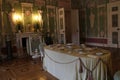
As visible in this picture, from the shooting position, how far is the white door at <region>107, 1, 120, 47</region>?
7088 millimetres

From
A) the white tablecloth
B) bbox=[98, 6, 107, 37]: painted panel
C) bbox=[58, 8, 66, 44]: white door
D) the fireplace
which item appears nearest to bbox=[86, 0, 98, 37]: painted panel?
bbox=[98, 6, 107, 37]: painted panel

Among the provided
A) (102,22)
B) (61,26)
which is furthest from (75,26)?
(102,22)

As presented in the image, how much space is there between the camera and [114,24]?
7.29 metres

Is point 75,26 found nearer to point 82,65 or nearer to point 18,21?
point 18,21

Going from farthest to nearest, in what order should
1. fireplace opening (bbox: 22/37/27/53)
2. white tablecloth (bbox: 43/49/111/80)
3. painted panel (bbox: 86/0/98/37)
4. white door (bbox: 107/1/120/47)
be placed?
painted panel (bbox: 86/0/98/37)
white door (bbox: 107/1/120/47)
fireplace opening (bbox: 22/37/27/53)
white tablecloth (bbox: 43/49/111/80)

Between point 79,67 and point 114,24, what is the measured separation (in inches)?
214

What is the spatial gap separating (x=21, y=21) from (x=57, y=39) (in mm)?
2503

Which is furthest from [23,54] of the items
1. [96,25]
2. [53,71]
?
[96,25]

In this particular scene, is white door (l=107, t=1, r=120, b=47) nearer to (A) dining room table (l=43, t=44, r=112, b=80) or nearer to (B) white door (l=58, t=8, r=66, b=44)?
(B) white door (l=58, t=8, r=66, b=44)

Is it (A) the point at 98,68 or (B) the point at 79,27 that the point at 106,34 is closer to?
(B) the point at 79,27

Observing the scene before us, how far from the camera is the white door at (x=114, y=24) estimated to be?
7088 millimetres

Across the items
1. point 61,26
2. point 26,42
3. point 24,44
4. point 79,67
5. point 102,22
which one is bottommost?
point 79,67

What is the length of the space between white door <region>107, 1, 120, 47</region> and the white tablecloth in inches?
193

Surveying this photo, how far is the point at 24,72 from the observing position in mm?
4219
